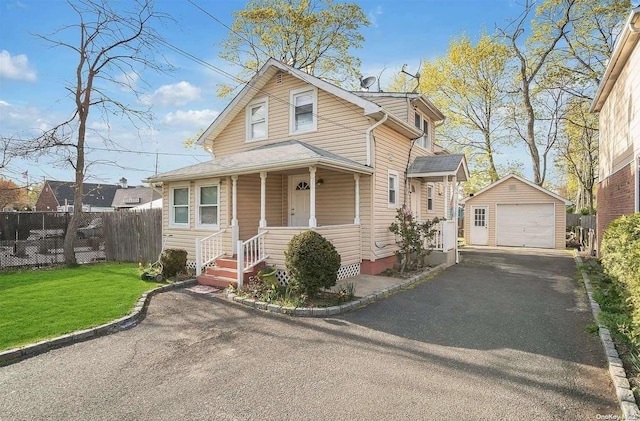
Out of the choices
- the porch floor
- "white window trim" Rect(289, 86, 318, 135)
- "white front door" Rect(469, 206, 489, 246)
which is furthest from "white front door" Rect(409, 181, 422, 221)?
"white front door" Rect(469, 206, 489, 246)

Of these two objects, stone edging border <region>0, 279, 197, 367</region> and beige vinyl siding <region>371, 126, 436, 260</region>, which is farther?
beige vinyl siding <region>371, 126, 436, 260</region>

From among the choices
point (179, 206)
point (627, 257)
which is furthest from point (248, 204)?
point (627, 257)

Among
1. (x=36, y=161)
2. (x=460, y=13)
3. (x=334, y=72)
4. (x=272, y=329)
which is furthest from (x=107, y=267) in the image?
(x=334, y=72)

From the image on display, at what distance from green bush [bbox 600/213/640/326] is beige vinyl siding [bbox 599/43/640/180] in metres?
2.18

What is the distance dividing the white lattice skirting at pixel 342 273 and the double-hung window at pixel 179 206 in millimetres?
4459

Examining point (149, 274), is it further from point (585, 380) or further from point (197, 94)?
point (585, 380)

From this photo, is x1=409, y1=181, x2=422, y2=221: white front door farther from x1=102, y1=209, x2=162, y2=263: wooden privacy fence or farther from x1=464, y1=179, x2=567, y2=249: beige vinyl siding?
x1=102, y1=209, x2=162, y2=263: wooden privacy fence

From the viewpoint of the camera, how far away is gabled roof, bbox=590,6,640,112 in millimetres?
6504

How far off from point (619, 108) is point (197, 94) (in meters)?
14.7

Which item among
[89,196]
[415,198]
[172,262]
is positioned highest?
[89,196]

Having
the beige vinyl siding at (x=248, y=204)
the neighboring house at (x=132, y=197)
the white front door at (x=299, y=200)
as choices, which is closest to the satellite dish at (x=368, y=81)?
the white front door at (x=299, y=200)

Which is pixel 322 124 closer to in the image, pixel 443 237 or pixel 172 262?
pixel 443 237

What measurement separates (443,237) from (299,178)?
552 cm

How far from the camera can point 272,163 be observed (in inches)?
339
